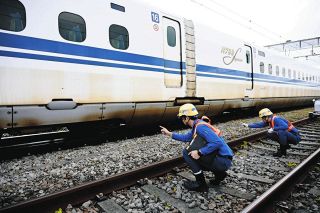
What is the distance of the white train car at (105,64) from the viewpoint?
15.4 ft

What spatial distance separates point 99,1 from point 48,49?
5.61 feet

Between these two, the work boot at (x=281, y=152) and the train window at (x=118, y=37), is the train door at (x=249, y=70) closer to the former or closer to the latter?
the work boot at (x=281, y=152)

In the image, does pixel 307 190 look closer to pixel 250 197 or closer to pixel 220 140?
pixel 250 197

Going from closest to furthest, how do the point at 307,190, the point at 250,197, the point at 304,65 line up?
the point at 250,197 < the point at 307,190 < the point at 304,65

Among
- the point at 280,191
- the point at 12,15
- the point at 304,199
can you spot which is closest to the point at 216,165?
the point at 280,191

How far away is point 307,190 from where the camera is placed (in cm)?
359

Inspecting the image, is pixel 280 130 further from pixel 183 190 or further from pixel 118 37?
→ pixel 118 37

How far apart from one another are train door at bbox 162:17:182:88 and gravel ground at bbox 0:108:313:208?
199cm

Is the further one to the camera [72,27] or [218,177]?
[72,27]

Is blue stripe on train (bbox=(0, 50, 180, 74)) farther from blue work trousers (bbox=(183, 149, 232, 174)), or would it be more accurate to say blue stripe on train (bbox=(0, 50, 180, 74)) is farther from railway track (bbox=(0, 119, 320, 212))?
blue work trousers (bbox=(183, 149, 232, 174))

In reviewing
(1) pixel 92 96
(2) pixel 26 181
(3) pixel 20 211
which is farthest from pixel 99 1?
(3) pixel 20 211

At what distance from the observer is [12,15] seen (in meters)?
4.67

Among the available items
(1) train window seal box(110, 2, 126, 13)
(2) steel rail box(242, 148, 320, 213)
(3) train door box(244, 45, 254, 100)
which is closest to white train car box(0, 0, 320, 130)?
(1) train window seal box(110, 2, 126, 13)

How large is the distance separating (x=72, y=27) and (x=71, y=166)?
2916 millimetres
